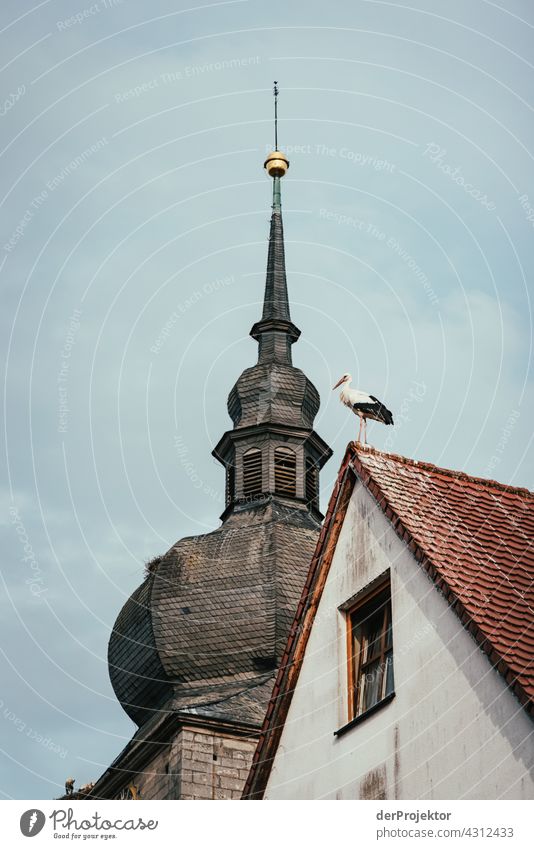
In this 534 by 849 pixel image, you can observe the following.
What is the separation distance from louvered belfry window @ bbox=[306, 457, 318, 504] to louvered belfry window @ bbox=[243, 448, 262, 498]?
160cm

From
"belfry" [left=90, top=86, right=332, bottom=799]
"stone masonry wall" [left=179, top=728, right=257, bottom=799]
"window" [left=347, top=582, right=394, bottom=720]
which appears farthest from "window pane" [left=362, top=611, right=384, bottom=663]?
"stone masonry wall" [left=179, top=728, right=257, bottom=799]

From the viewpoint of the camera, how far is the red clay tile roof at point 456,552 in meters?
13.1

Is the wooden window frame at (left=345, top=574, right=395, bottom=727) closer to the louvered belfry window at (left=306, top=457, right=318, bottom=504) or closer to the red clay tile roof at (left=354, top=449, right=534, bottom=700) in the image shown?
the red clay tile roof at (left=354, top=449, right=534, bottom=700)

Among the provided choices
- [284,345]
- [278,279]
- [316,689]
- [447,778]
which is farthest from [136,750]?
[447,778]

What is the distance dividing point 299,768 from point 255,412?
37865mm

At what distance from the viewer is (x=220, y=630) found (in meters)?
45.7

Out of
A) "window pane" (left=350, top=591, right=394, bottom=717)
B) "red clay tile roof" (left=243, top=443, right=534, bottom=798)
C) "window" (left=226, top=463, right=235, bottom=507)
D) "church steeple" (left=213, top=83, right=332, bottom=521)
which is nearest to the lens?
"red clay tile roof" (left=243, top=443, right=534, bottom=798)

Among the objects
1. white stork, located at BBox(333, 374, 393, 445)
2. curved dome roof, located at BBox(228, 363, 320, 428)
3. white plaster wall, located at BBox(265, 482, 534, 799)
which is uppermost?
curved dome roof, located at BBox(228, 363, 320, 428)

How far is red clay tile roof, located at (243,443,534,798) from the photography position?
13.1m

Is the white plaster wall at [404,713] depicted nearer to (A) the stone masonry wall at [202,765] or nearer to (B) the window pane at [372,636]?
(B) the window pane at [372,636]

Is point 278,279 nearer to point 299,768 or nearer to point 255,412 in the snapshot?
point 255,412

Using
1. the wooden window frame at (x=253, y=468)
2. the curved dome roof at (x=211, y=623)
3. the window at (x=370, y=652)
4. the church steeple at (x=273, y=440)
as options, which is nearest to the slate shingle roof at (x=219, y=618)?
the curved dome roof at (x=211, y=623)

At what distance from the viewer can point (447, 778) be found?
12.9 metres

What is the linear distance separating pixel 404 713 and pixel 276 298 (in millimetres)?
46773
